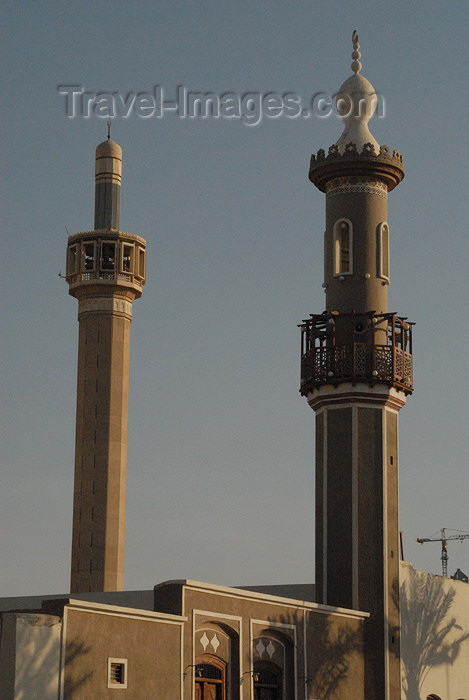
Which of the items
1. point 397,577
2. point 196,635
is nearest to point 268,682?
point 196,635

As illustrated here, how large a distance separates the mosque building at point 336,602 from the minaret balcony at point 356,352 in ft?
0.15

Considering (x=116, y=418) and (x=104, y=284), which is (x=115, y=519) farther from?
(x=104, y=284)

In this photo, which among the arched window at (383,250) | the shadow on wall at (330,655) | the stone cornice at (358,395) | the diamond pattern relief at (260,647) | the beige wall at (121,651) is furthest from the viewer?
the arched window at (383,250)

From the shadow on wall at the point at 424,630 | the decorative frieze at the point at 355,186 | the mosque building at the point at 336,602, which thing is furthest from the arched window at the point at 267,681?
the decorative frieze at the point at 355,186

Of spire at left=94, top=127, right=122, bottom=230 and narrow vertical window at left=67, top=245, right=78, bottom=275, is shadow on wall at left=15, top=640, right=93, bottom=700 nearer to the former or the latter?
narrow vertical window at left=67, top=245, right=78, bottom=275

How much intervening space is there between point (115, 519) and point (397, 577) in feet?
85.0

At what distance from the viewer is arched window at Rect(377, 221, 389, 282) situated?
47.2 m

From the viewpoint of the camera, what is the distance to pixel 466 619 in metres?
48.2

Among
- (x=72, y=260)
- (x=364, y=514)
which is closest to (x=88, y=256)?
(x=72, y=260)

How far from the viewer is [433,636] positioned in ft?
152

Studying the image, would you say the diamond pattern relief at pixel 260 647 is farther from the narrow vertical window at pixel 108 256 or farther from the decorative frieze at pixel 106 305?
the narrow vertical window at pixel 108 256

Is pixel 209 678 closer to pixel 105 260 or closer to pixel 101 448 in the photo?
pixel 101 448

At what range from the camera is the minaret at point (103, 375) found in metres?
67.8

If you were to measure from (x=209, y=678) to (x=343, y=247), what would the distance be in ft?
54.2
